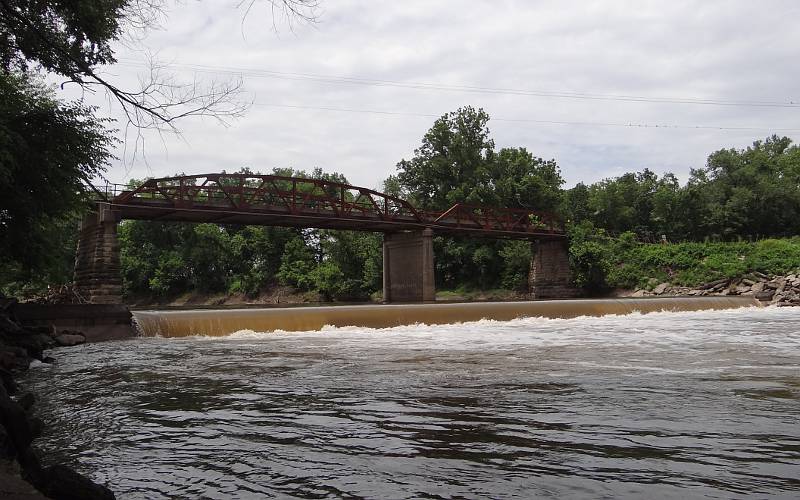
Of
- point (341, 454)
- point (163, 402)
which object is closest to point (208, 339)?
point (163, 402)

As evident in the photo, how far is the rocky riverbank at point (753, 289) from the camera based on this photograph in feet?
136

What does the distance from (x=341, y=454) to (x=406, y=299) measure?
1754 inches

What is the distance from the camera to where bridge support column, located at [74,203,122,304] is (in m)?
33.2

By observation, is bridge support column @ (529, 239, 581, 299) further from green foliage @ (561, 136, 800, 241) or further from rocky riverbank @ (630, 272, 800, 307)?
green foliage @ (561, 136, 800, 241)

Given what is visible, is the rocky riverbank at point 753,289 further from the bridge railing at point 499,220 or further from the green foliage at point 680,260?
the bridge railing at point 499,220

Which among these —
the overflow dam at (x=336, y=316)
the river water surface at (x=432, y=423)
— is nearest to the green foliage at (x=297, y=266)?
the overflow dam at (x=336, y=316)

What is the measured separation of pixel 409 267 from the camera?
50.3 meters

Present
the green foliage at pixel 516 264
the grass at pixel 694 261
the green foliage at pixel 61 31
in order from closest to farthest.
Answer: the green foliage at pixel 61 31, the grass at pixel 694 261, the green foliage at pixel 516 264

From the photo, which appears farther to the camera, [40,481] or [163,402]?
[163,402]

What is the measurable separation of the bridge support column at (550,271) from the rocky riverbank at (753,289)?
614 centimetres

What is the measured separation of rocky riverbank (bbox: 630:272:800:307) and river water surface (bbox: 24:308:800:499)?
31176 mm

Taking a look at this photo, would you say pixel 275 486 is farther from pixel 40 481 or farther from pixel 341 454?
pixel 40 481

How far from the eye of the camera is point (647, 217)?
7500 centimetres

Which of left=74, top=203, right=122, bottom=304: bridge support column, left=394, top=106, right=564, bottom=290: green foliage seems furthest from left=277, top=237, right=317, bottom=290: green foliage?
left=74, top=203, right=122, bottom=304: bridge support column
